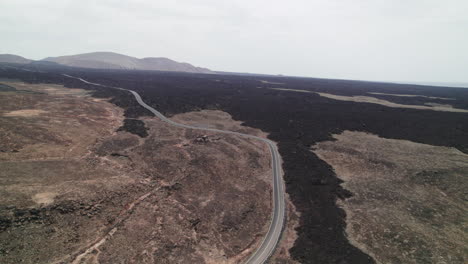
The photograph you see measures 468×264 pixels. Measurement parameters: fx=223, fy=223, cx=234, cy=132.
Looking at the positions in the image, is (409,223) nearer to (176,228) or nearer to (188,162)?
(176,228)

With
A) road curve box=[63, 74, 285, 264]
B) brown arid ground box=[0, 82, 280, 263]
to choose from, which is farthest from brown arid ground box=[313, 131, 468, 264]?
brown arid ground box=[0, 82, 280, 263]

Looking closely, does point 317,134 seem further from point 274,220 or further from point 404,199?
point 274,220

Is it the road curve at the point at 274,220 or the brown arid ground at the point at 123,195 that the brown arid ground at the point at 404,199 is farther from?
the brown arid ground at the point at 123,195

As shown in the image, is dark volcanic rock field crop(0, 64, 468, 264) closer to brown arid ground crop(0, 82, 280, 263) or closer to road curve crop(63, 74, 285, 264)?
road curve crop(63, 74, 285, 264)

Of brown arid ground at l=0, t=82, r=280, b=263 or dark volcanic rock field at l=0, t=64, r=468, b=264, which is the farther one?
dark volcanic rock field at l=0, t=64, r=468, b=264

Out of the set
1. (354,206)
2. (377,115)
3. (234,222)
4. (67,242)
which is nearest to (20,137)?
(67,242)

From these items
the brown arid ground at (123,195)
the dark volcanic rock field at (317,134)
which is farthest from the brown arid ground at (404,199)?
the brown arid ground at (123,195)
